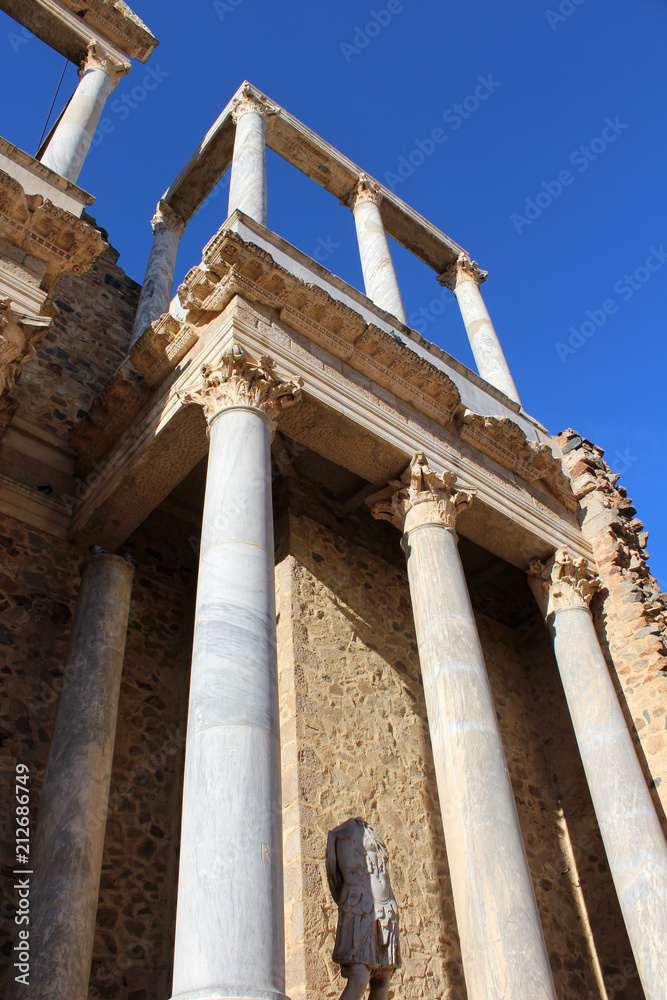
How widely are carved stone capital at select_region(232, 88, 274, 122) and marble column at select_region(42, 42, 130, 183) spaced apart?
4.64 ft

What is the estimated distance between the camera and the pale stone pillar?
9477 millimetres

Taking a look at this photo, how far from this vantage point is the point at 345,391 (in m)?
7.13

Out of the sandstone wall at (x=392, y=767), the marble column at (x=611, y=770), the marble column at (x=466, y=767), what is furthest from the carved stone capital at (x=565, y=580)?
the marble column at (x=466, y=767)

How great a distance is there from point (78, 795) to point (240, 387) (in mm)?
3404

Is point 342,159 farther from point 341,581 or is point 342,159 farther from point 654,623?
point 654,623

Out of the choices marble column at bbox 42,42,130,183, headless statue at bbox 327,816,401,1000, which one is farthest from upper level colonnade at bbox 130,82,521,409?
headless statue at bbox 327,816,401,1000

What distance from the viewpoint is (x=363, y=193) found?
11148mm

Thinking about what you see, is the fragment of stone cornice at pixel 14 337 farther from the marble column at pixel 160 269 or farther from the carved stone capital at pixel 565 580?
the carved stone capital at pixel 565 580

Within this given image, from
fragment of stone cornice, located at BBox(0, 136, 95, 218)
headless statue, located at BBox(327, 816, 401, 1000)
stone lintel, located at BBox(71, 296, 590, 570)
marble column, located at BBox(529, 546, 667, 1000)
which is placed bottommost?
headless statue, located at BBox(327, 816, 401, 1000)

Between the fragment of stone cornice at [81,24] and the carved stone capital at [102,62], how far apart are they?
15 centimetres

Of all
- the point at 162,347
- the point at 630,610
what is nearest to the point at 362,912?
the point at 630,610

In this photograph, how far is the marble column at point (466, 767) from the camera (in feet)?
15.9

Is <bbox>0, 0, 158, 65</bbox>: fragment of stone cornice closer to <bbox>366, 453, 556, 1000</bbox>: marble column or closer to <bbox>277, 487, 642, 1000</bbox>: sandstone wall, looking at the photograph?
<bbox>277, 487, 642, 1000</bbox>: sandstone wall

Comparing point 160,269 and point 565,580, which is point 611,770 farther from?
point 160,269
